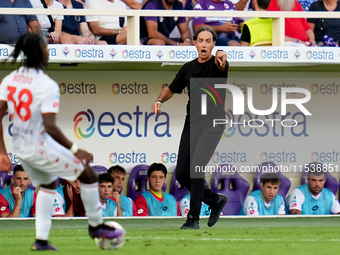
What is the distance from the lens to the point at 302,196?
1027cm

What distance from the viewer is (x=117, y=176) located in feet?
32.3

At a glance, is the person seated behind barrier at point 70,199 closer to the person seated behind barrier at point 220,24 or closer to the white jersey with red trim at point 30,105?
the person seated behind barrier at point 220,24

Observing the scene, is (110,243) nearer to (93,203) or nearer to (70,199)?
(93,203)

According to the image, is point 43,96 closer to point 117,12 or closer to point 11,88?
point 11,88

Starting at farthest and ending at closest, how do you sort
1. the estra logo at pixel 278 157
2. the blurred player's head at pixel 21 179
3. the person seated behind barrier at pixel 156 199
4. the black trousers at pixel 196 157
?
the estra logo at pixel 278 157 → the person seated behind barrier at pixel 156 199 → the blurred player's head at pixel 21 179 → the black trousers at pixel 196 157

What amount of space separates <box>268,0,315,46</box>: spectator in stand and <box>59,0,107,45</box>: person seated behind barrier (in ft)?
9.49

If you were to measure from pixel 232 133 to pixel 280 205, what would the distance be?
4.67 ft

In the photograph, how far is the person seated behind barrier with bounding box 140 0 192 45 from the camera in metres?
10.0

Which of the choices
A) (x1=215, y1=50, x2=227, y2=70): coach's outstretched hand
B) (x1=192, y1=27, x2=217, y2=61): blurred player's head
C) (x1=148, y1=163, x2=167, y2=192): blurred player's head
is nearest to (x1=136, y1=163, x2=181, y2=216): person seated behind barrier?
(x1=148, y1=163, x2=167, y2=192): blurred player's head

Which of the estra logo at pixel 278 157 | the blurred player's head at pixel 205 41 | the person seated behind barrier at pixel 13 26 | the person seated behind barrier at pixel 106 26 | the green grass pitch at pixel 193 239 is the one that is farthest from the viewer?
the estra logo at pixel 278 157

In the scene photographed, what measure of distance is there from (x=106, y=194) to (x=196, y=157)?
3.05 metres

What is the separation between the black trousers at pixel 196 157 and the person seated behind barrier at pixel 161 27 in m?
3.34

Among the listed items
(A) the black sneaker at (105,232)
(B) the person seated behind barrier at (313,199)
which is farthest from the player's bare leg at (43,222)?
(B) the person seated behind barrier at (313,199)

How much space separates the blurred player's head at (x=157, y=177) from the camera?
9797 mm
